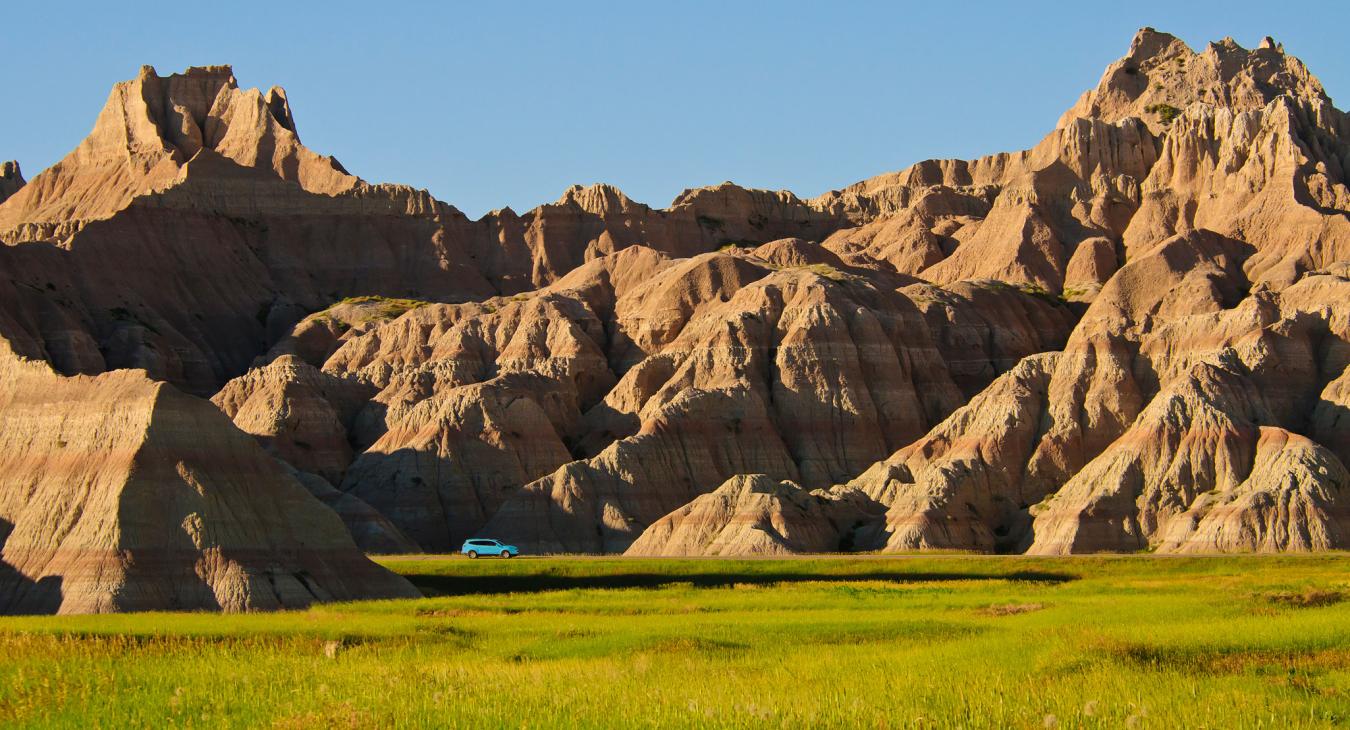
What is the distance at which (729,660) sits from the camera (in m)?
46.9

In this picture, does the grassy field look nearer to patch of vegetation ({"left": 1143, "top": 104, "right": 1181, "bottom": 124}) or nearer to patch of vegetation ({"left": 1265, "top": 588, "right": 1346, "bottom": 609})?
patch of vegetation ({"left": 1265, "top": 588, "right": 1346, "bottom": 609})

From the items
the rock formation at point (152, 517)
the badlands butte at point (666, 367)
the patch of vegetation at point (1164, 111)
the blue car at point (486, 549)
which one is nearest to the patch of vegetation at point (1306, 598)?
the rock formation at point (152, 517)

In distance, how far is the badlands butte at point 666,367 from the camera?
77375 mm

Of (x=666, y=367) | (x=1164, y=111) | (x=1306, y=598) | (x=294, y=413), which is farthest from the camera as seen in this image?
(x=1164, y=111)

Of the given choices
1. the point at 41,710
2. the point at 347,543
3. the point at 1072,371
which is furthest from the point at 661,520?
the point at 41,710

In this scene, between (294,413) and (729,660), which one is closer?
(729,660)

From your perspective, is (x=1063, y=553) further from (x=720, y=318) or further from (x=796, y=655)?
(x=796, y=655)

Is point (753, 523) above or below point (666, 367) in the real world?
below

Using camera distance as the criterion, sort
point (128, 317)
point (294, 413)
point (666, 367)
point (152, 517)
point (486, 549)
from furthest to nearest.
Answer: point (128, 317) → point (666, 367) → point (294, 413) → point (486, 549) → point (152, 517)

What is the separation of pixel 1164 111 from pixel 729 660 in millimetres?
156941

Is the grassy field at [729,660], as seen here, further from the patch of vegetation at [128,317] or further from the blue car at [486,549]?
the patch of vegetation at [128,317]

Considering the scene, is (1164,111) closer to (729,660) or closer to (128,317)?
(128,317)

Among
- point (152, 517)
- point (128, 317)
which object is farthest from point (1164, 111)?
point (152, 517)

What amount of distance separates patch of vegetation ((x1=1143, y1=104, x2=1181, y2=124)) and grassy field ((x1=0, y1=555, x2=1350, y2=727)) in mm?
122487
